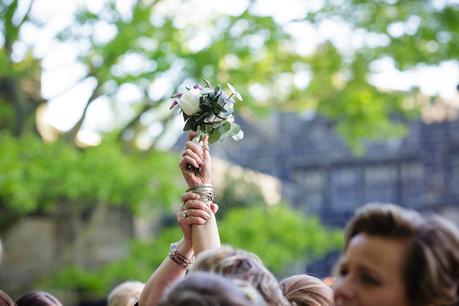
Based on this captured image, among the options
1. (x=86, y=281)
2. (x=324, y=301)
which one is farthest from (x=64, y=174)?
(x=324, y=301)

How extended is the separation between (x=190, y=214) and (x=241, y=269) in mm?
608

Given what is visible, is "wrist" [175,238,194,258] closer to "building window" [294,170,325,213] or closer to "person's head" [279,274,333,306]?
"person's head" [279,274,333,306]

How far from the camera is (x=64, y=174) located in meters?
13.4

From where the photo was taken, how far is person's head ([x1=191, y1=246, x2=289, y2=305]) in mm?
2398

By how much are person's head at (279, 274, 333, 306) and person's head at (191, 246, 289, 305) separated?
66cm

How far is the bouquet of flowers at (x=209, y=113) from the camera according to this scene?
3389 millimetres

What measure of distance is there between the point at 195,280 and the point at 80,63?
12.3m

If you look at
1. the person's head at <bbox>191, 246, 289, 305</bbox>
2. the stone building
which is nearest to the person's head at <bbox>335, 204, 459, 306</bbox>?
the person's head at <bbox>191, 246, 289, 305</bbox>

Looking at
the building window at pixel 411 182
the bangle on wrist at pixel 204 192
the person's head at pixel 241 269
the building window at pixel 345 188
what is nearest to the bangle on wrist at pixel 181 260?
the bangle on wrist at pixel 204 192

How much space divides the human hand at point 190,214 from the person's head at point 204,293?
83cm

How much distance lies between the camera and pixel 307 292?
126 inches

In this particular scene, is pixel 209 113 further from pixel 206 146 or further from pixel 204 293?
pixel 204 293

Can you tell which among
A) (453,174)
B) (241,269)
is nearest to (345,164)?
(453,174)

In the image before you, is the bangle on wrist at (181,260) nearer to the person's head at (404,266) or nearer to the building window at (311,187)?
the person's head at (404,266)
